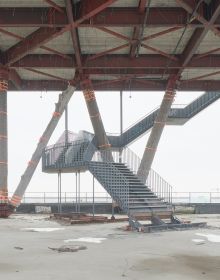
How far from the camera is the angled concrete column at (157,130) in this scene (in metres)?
32.2

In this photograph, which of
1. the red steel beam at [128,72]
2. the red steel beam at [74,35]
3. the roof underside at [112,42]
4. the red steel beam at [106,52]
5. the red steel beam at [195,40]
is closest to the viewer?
the red steel beam at [74,35]

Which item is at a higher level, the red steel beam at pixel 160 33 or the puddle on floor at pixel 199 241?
the red steel beam at pixel 160 33

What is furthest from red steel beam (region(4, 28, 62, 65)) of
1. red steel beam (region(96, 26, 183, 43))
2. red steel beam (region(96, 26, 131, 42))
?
red steel beam (region(96, 26, 183, 43))

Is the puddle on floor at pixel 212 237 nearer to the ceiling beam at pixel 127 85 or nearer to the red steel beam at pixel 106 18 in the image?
the red steel beam at pixel 106 18

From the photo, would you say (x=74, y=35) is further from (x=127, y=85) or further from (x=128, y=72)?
(x=127, y=85)

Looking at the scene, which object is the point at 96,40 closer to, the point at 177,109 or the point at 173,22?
the point at 173,22

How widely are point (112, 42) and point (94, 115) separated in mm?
5830

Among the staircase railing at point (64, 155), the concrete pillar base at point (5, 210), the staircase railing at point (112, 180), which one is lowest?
the concrete pillar base at point (5, 210)

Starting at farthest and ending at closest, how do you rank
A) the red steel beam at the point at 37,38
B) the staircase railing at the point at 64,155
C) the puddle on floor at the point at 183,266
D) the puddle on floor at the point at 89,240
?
the staircase railing at the point at 64,155 < the red steel beam at the point at 37,38 < the puddle on floor at the point at 89,240 < the puddle on floor at the point at 183,266

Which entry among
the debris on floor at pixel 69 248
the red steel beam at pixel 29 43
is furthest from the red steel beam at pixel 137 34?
the debris on floor at pixel 69 248

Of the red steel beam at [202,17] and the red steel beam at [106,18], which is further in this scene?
the red steel beam at [106,18]

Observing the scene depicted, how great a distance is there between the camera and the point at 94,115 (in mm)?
31906

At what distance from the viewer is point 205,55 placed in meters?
29.6

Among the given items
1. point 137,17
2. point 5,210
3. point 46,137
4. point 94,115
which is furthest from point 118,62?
point 5,210
